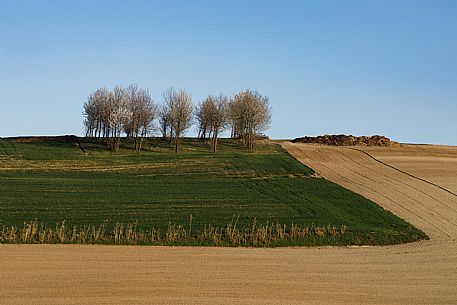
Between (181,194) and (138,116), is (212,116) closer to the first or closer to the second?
(138,116)

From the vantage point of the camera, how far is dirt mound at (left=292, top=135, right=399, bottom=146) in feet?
279

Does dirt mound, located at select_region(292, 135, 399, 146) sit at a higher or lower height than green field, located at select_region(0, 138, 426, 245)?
higher

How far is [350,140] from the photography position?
86875mm

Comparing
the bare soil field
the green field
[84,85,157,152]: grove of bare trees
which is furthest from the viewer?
[84,85,157,152]: grove of bare trees

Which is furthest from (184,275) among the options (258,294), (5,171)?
(5,171)

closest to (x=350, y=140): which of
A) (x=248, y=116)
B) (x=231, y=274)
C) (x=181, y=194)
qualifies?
(x=248, y=116)

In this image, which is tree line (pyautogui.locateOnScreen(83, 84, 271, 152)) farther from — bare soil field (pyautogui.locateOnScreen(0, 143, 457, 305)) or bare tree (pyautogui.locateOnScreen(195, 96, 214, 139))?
bare soil field (pyautogui.locateOnScreen(0, 143, 457, 305))

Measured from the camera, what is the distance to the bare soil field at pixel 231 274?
16469 millimetres

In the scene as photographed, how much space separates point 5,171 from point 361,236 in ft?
114

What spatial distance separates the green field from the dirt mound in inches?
959

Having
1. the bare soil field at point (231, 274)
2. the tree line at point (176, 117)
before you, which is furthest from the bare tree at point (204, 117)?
the bare soil field at point (231, 274)

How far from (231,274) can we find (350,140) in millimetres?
69563

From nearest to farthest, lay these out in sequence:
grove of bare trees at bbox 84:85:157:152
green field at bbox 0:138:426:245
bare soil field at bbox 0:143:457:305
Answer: bare soil field at bbox 0:143:457:305
green field at bbox 0:138:426:245
grove of bare trees at bbox 84:85:157:152

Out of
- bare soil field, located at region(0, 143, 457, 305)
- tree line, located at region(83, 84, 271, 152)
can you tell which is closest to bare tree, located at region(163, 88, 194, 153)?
tree line, located at region(83, 84, 271, 152)
